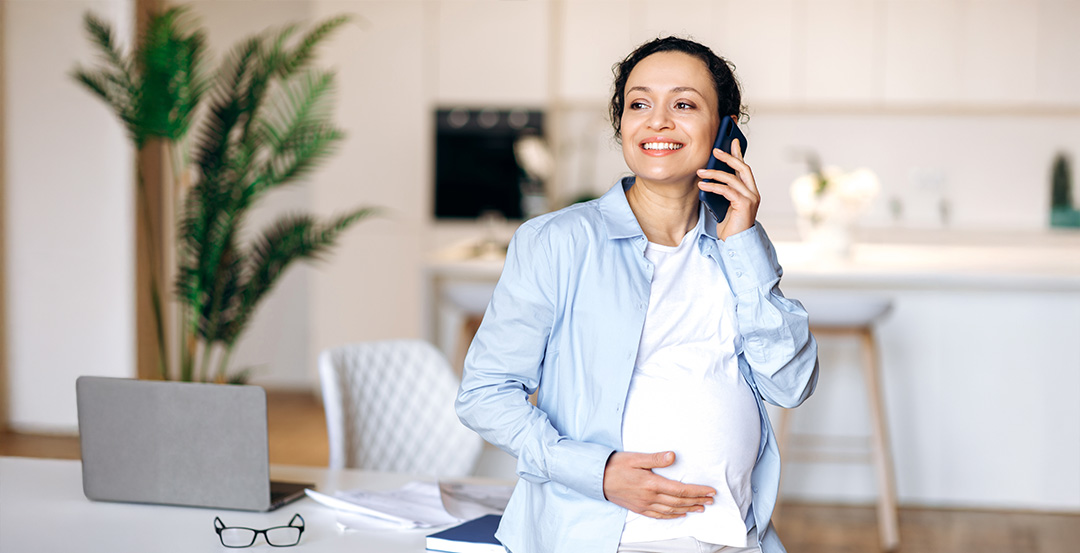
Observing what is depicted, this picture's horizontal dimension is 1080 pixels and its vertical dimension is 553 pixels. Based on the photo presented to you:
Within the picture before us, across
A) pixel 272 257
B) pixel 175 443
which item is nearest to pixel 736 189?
pixel 175 443

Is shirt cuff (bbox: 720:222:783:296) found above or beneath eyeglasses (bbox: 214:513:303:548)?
above

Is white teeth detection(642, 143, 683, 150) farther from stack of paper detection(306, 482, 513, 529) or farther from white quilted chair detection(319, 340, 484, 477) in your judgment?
white quilted chair detection(319, 340, 484, 477)

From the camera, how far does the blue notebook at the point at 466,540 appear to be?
1542mm

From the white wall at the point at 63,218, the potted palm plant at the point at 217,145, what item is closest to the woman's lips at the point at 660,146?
the potted palm plant at the point at 217,145

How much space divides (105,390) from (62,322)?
3.90 meters

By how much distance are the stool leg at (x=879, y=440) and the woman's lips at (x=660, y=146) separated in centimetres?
245

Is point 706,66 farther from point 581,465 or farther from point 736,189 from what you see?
point 581,465

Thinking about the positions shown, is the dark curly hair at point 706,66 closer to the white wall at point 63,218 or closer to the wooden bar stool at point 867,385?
the wooden bar stool at point 867,385

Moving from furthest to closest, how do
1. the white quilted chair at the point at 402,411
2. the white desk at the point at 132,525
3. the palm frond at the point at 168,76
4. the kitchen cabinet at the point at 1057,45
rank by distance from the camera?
the kitchen cabinet at the point at 1057,45 < the palm frond at the point at 168,76 < the white quilted chair at the point at 402,411 < the white desk at the point at 132,525

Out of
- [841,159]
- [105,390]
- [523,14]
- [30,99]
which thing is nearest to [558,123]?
[523,14]

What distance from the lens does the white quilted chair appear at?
7.96ft

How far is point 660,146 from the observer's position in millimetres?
1480

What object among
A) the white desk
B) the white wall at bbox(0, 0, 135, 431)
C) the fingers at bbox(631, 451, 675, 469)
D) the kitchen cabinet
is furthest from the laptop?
the kitchen cabinet

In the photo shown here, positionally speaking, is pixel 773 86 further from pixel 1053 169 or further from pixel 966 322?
pixel 966 322
